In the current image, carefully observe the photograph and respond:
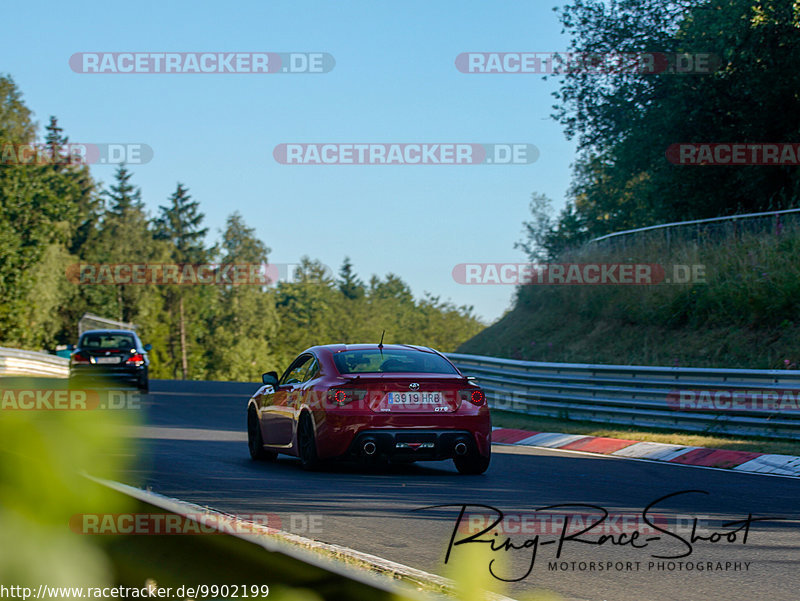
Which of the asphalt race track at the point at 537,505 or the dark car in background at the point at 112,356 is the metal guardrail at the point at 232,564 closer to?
the asphalt race track at the point at 537,505

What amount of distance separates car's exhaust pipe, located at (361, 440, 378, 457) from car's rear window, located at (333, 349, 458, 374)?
0.80m

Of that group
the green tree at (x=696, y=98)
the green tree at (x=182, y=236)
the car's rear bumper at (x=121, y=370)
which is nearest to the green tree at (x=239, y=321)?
the green tree at (x=182, y=236)

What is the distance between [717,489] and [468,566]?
8405mm

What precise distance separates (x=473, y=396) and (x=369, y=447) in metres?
1.20

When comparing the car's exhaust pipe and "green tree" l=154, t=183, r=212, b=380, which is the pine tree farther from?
the car's exhaust pipe

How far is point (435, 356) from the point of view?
11.1 metres

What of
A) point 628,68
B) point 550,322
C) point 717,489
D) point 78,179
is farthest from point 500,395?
point 78,179

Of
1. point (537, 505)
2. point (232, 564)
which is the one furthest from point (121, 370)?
point (232, 564)

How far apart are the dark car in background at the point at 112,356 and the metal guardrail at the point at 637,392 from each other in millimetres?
9081

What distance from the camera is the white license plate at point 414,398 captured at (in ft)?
33.6

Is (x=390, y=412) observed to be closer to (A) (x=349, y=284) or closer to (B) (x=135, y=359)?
(B) (x=135, y=359)

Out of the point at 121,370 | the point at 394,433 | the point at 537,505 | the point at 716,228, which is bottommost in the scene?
the point at 537,505

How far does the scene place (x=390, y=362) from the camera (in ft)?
35.4

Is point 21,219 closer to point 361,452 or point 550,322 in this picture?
point 550,322
